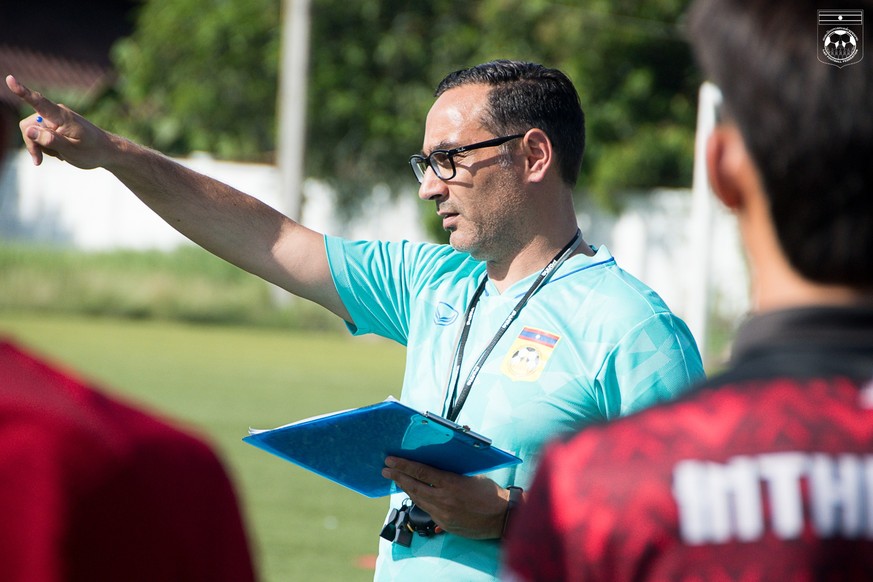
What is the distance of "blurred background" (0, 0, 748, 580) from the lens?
2069 cm

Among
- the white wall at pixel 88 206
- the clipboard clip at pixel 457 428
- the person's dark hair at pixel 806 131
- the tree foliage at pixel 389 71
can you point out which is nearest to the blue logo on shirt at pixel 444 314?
the clipboard clip at pixel 457 428

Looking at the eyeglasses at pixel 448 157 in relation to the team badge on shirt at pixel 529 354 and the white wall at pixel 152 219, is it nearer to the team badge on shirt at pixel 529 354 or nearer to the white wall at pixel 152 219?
the team badge on shirt at pixel 529 354

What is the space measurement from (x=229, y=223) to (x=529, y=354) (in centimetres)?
94

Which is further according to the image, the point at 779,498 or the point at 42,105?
the point at 42,105

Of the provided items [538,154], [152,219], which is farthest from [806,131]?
[152,219]

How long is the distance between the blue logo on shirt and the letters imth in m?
1.89

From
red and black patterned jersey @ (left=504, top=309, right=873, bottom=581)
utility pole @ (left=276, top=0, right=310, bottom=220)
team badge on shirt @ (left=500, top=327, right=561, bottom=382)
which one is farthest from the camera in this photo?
utility pole @ (left=276, top=0, right=310, bottom=220)

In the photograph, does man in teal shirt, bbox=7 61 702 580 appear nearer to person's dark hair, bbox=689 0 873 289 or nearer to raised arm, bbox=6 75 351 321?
raised arm, bbox=6 75 351 321

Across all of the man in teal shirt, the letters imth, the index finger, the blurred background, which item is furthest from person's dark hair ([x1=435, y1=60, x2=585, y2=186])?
the blurred background

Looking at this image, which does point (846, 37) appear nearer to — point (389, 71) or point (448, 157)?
point (448, 157)

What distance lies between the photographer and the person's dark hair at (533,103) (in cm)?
323

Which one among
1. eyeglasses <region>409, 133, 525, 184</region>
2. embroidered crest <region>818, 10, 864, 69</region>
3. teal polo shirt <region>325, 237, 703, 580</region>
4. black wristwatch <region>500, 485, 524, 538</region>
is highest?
eyeglasses <region>409, 133, 525, 184</region>

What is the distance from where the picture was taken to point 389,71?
25.9 meters

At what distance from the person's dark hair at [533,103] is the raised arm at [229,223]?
1.95ft
